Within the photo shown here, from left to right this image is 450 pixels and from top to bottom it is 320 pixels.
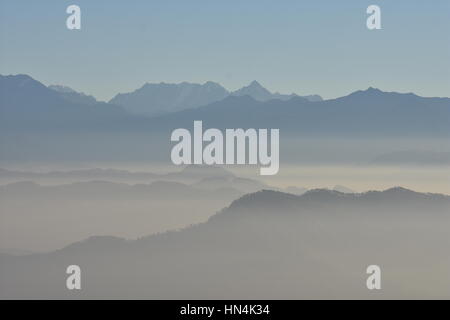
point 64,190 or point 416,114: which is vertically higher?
point 416,114

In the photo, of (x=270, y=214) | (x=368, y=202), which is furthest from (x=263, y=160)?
(x=368, y=202)

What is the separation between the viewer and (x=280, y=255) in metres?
14.5

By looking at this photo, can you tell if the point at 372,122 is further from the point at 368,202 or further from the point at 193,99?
the point at 193,99

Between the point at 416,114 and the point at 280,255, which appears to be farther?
the point at 416,114

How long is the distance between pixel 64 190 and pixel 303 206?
13.4 ft

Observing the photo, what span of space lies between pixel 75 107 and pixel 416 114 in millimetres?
6069

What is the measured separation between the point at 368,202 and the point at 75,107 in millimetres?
5470

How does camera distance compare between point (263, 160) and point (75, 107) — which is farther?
point (75, 107)

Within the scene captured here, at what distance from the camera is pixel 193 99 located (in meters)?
15.3

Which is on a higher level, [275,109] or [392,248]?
[275,109]

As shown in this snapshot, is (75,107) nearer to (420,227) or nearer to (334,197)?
(334,197)

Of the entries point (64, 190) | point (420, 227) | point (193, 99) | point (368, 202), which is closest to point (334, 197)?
point (368, 202)

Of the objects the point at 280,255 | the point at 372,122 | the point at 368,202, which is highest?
the point at 372,122

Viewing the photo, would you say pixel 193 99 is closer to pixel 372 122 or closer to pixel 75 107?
pixel 75 107
